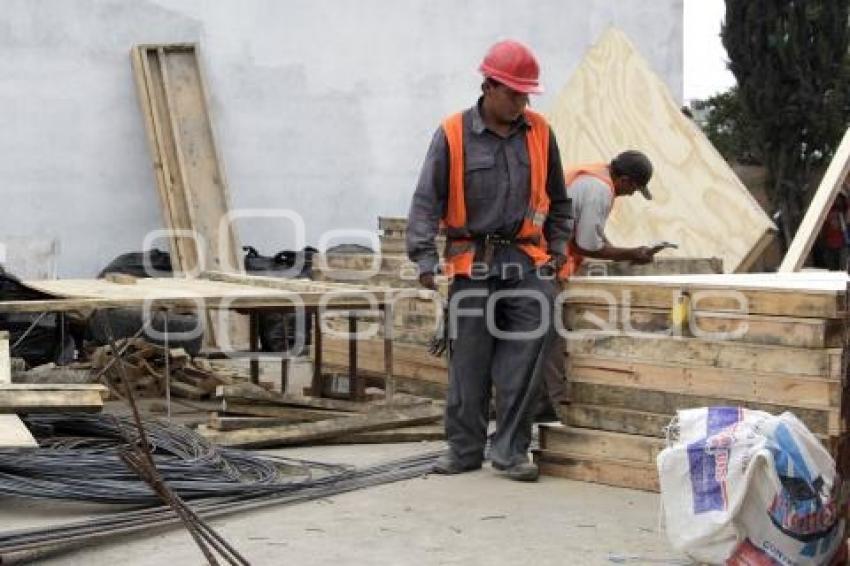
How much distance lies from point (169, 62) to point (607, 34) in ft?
12.7

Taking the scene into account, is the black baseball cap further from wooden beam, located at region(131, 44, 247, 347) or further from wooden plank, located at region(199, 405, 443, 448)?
wooden beam, located at region(131, 44, 247, 347)

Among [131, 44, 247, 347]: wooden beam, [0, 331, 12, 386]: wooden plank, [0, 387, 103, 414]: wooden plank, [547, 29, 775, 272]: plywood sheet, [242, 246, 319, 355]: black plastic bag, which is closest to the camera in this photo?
[0, 387, 103, 414]: wooden plank

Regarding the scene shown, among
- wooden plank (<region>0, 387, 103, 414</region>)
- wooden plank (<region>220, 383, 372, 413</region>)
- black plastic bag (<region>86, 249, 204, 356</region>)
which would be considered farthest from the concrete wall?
wooden plank (<region>0, 387, 103, 414</region>)

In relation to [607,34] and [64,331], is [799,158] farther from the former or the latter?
[64,331]

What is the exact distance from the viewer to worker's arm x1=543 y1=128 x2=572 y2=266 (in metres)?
6.70

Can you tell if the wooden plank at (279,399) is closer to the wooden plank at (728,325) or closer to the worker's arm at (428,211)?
the worker's arm at (428,211)

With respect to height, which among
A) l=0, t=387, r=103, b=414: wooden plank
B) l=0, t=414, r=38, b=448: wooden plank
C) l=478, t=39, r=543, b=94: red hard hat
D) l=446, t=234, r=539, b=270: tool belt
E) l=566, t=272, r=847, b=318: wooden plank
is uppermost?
l=478, t=39, r=543, b=94: red hard hat

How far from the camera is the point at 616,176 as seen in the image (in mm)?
7609

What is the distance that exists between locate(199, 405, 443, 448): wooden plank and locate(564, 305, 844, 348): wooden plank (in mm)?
1463

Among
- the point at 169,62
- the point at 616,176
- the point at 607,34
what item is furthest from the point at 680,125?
the point at 169,62

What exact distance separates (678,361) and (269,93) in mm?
7883

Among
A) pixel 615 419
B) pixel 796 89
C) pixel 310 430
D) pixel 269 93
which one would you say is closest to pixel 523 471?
pixel 615 419

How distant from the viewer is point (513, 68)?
20.9 ft

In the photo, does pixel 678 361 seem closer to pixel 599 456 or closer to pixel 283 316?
pixel 599 456
